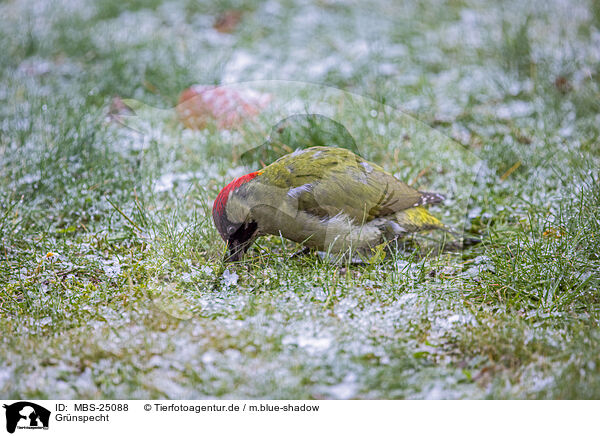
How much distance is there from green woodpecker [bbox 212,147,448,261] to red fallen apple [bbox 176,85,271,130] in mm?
1212

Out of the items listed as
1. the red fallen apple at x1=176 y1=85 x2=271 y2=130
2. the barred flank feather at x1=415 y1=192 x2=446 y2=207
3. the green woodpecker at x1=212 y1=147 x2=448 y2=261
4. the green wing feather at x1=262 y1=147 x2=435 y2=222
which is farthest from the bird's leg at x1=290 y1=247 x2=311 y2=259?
the red fallen apple at x1=176 y1=85 x2=271 y2=130

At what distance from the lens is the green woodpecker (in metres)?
3.21

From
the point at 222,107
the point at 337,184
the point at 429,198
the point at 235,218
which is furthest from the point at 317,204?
the point at 222,107

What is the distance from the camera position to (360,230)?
3.42 metres

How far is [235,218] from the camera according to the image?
319cm

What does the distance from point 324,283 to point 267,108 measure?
1937mm

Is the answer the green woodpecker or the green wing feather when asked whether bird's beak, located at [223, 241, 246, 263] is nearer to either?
the green woodpecker

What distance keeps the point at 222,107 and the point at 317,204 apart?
5.32 ft

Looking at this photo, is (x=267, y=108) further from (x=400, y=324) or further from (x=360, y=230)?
(x=400, y=324)

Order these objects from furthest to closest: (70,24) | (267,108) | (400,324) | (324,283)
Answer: (70,24) < (267,108) < (324,283) < (400,324)

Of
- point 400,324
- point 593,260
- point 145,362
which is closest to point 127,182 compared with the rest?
point 145,362
